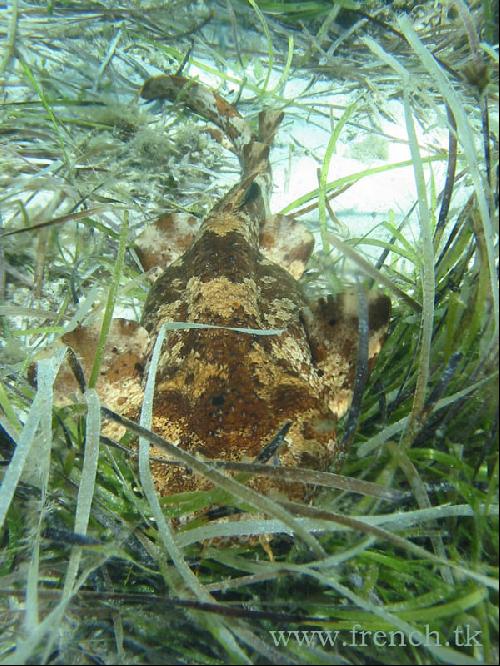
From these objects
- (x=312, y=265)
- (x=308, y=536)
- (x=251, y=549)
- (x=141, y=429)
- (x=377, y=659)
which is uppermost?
(x=312, y=265)

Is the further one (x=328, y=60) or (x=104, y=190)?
(x=328, y=60)

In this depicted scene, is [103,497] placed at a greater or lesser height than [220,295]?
lesser

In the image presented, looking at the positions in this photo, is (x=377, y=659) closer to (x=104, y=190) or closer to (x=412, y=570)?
(x=412, y=570)

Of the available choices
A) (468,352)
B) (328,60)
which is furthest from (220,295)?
(328,60)

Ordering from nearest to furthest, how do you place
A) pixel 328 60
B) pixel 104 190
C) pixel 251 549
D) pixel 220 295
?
pixel 251 549 < pixel 220 295 < pixel 104 190 < pixel 328 60

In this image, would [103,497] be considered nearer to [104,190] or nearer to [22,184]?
[22,184]

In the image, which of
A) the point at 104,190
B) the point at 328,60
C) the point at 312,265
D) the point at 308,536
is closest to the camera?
the point at 308,536
